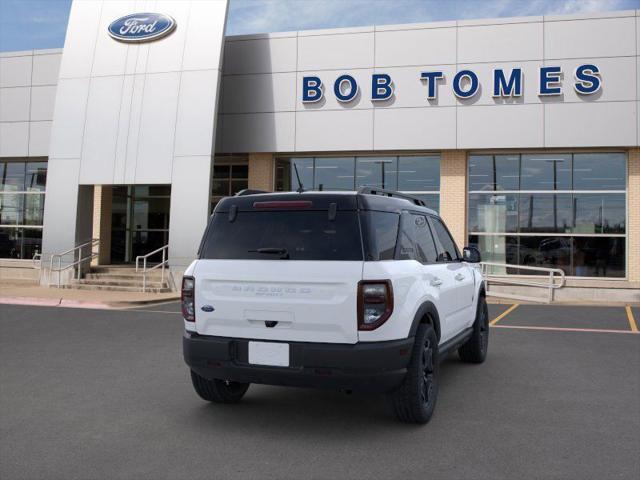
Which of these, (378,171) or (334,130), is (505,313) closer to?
(378,171)

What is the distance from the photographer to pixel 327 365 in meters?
4.54

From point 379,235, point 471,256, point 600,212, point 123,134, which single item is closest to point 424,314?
point 379,235

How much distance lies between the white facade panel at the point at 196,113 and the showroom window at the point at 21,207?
772 centimetres

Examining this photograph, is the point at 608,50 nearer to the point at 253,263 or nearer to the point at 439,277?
the point at 439,277

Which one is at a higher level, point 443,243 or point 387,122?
point 387,122

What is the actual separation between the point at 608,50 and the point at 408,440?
54.5ft

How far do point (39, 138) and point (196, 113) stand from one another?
23.8ft

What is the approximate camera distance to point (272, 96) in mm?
19891

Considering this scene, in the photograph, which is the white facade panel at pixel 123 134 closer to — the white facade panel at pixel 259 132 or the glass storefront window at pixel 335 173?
the white facade panel at pixel 259 132

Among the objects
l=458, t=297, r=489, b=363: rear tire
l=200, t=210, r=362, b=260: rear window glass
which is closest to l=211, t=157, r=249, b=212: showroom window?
l=458, t=297, r=489, b=363: rear tire

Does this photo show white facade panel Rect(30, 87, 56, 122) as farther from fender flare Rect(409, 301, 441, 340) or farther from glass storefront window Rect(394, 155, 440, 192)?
fender flare Rect(409, 301, 441, 340)

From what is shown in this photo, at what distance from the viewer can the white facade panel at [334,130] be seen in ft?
62.7

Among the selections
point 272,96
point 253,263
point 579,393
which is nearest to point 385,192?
point 253,263

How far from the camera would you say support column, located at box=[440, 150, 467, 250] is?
61.6 feet
